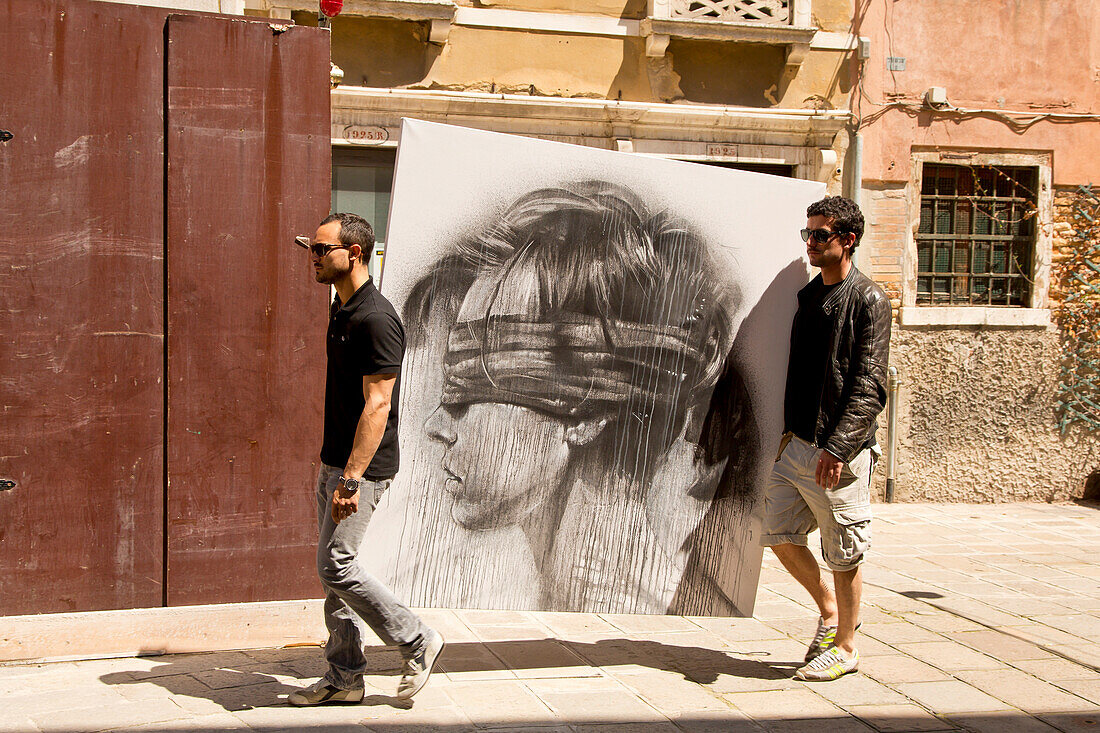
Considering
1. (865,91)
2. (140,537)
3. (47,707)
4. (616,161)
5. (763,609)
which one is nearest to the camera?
(47,707)

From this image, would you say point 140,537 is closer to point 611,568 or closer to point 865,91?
point 611,568

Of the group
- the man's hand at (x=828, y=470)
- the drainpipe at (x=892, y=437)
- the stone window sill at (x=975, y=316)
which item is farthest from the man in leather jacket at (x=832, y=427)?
the stone window sill at (x=975, y=316)

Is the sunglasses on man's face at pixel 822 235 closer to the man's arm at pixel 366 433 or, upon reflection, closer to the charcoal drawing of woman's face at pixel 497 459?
the charcoal drawing of woman's face at pixel 497 459

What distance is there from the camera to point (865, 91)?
9562 millimetres

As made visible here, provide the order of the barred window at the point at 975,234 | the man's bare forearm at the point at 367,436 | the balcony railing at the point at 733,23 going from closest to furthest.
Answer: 1. the man's bare forearm at the point at 367,436
2. the balcony railing at the point at 733,23
3. the barred window at the point at 975,234

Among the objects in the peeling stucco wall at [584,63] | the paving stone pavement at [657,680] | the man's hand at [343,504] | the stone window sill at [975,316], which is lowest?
the paving stone pavement at [657,680]

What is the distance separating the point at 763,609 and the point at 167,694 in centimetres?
310

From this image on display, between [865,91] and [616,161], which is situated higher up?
[865,91]

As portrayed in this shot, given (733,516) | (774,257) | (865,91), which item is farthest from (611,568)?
(865,91)

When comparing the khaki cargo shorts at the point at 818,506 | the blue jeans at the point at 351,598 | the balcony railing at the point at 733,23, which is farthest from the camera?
the balcony railing at the point at 733,23

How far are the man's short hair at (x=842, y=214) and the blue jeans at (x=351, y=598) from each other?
2.08 m

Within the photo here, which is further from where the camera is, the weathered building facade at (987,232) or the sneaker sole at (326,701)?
the weathered building facade at (987,232)

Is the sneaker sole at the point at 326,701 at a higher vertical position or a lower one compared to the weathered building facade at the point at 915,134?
lower

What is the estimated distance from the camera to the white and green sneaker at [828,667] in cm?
437
